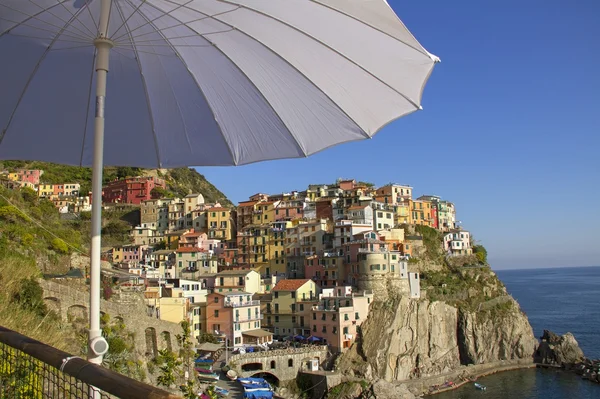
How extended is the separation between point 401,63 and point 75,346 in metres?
5.61

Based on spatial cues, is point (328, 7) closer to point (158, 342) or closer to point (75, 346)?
point (75, 346)

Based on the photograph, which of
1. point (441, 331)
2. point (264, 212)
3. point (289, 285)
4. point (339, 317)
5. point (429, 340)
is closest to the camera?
point (339, 317)

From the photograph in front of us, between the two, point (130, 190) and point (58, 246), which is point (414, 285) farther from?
point (130, 190)

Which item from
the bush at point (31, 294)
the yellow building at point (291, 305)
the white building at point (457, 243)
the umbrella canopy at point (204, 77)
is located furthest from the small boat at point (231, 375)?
the white building at point (457, 243)

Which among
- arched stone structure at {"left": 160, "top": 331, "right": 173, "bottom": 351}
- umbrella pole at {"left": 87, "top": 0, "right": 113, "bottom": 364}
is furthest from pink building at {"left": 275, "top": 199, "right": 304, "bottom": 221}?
umbrella pole at {"left": 87, "top": 0, "right": 113, "bottom": 364}

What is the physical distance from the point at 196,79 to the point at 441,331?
31.0 metres

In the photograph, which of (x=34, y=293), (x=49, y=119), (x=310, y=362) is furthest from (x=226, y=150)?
(x=310, y=362)

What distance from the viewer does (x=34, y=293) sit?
11141 millimetres

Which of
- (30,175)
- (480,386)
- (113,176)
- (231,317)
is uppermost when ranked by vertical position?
(113,176)

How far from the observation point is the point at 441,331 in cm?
3153

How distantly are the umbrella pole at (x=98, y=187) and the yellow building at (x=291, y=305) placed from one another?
91.5 ft

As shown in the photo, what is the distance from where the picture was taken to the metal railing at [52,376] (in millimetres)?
1398

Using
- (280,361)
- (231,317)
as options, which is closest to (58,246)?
(231,317)

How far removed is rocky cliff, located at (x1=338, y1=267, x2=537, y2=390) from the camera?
27938mm
